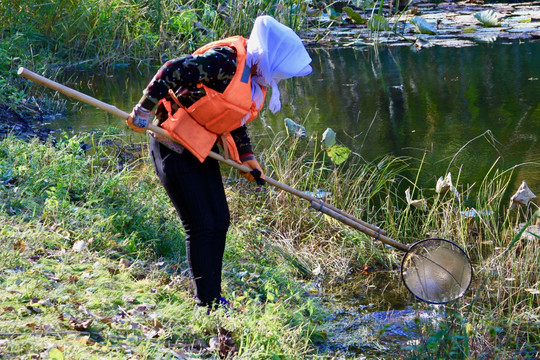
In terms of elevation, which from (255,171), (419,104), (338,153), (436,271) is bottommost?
(419,104)

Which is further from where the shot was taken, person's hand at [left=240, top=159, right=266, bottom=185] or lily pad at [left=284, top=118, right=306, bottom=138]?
lily pad at [left=284, top=118, right=306, bottom=138]

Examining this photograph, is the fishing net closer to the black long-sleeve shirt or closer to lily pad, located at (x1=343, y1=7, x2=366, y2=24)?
the black long-sleeve shirt

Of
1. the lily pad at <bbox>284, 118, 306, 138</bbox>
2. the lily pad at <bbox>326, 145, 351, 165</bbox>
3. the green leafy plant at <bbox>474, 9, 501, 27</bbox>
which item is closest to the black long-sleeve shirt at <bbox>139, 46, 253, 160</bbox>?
the lily pad at <bbox>326, 145, 351, 165</bbox>

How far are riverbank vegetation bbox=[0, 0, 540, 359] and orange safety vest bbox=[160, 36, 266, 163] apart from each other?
2.73ft

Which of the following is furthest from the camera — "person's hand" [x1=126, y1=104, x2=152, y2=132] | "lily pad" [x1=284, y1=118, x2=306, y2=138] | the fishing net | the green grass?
"lily pad" [x1=284, y1=118, x2=306, y2=138]

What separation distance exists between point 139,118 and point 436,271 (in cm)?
212

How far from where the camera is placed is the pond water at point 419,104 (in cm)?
723

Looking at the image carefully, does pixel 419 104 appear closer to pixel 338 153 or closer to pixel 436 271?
pixel 338 153

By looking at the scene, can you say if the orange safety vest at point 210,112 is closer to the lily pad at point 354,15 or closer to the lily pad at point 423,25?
the lily pad at point 423,25

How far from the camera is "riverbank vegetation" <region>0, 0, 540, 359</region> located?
3293mm

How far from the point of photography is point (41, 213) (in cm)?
452

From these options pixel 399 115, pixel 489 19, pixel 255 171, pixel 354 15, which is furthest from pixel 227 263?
Answer: pixel 489 19

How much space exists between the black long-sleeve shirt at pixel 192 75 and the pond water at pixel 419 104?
277cm

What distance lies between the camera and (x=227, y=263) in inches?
182
